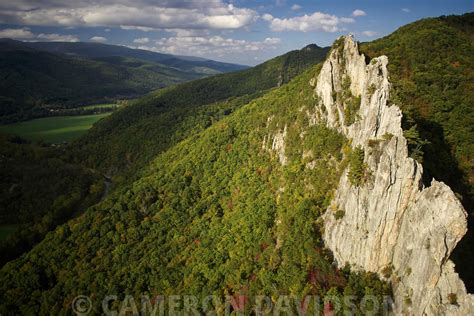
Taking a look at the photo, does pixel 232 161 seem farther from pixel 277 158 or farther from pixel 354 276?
pixel 354 276

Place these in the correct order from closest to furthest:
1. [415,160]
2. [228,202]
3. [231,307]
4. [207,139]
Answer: [415,160], [231,307], [228,202], [207,139]

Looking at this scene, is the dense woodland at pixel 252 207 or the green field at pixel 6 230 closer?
the dense woodland at pixel 252 207

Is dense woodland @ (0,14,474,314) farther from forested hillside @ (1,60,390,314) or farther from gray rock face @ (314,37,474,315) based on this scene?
gray rock face @ (314,37,474,315)

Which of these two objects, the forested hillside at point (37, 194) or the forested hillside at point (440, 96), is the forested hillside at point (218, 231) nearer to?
the forested hillside at point (440, 96)

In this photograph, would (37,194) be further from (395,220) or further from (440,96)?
(440,96)

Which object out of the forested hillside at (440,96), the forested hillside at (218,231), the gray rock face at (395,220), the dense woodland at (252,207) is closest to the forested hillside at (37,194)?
the forested hillside at (218,231)

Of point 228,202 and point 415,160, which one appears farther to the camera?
point 228,202

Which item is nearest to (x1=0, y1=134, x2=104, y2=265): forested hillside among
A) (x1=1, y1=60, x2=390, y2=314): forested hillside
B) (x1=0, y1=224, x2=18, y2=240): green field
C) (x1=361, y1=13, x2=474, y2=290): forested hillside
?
(x1=0, y1=224, x2=18, y2=240): green field

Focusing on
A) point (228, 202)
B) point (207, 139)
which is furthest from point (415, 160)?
point (207, 139)
